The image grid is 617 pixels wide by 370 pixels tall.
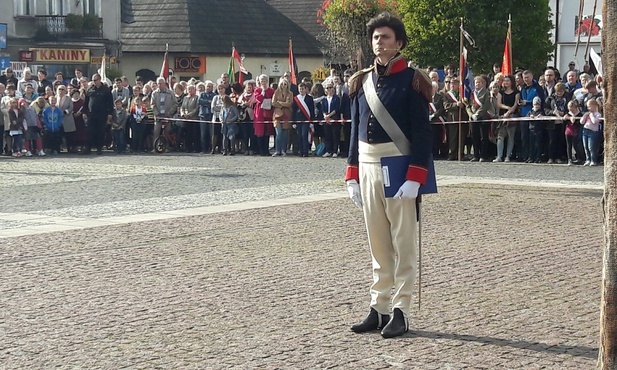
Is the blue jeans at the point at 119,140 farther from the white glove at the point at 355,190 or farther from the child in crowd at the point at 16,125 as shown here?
the white glove at the point at 355,190

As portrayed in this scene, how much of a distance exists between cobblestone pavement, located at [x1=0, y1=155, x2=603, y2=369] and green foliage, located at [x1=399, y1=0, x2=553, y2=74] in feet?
91.3

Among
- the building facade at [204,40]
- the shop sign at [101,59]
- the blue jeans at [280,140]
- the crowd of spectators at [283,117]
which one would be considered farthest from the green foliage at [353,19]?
the blue jeans at [280,140]

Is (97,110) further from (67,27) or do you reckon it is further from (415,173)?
(415,173)

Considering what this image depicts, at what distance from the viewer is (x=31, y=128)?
27844mm

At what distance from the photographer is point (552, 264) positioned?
10.7 metres

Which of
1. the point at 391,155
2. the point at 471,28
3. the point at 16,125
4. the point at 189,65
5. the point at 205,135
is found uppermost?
the point at 471,28

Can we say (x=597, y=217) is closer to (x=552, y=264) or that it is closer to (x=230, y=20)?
(x=552, y=264)

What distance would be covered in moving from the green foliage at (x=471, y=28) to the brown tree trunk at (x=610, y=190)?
40.0 m

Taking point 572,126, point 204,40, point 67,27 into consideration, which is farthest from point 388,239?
point 204,40

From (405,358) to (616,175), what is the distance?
2156 millimetres

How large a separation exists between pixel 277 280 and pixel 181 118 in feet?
63.8

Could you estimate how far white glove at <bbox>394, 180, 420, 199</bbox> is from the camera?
24.9 ft

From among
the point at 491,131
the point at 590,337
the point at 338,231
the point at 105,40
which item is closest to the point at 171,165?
the point at 491,131

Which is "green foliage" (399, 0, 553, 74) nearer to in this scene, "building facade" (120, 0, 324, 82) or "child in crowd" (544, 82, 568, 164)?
"building facade" (120, 0, 324, 82)
